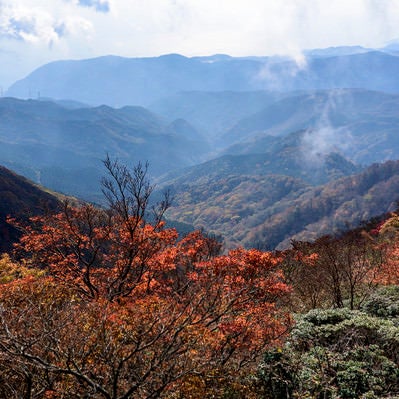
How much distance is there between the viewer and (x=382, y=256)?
32812mm

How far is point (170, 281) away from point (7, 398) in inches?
622

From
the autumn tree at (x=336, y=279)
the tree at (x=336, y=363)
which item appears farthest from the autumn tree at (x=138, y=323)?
the autumn tree at (x=336, y=279)

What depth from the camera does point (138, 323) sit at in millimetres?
12781

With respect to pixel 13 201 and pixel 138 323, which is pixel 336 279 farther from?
pixel 13 201

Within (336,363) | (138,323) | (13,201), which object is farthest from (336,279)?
(13,201)

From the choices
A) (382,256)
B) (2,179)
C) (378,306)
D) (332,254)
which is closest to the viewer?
(378,306)

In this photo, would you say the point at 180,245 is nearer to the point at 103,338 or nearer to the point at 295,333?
the point at 295,333

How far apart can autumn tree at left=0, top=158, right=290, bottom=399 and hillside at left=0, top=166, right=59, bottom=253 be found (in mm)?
57996

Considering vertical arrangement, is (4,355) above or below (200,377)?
above

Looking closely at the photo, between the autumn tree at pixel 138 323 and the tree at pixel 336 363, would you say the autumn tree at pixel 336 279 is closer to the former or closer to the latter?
the autumn tree at pixel 138 323

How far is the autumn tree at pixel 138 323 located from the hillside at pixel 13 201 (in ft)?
190

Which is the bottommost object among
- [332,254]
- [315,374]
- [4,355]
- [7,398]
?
[7,398]

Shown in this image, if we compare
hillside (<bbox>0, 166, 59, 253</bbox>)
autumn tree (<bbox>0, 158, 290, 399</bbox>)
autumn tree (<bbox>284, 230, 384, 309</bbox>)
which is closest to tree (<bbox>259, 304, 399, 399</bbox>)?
autumn tree (<bbox>0, 158, 290, 399</bbox>)

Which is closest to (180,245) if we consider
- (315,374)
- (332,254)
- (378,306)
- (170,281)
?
(170,281)
